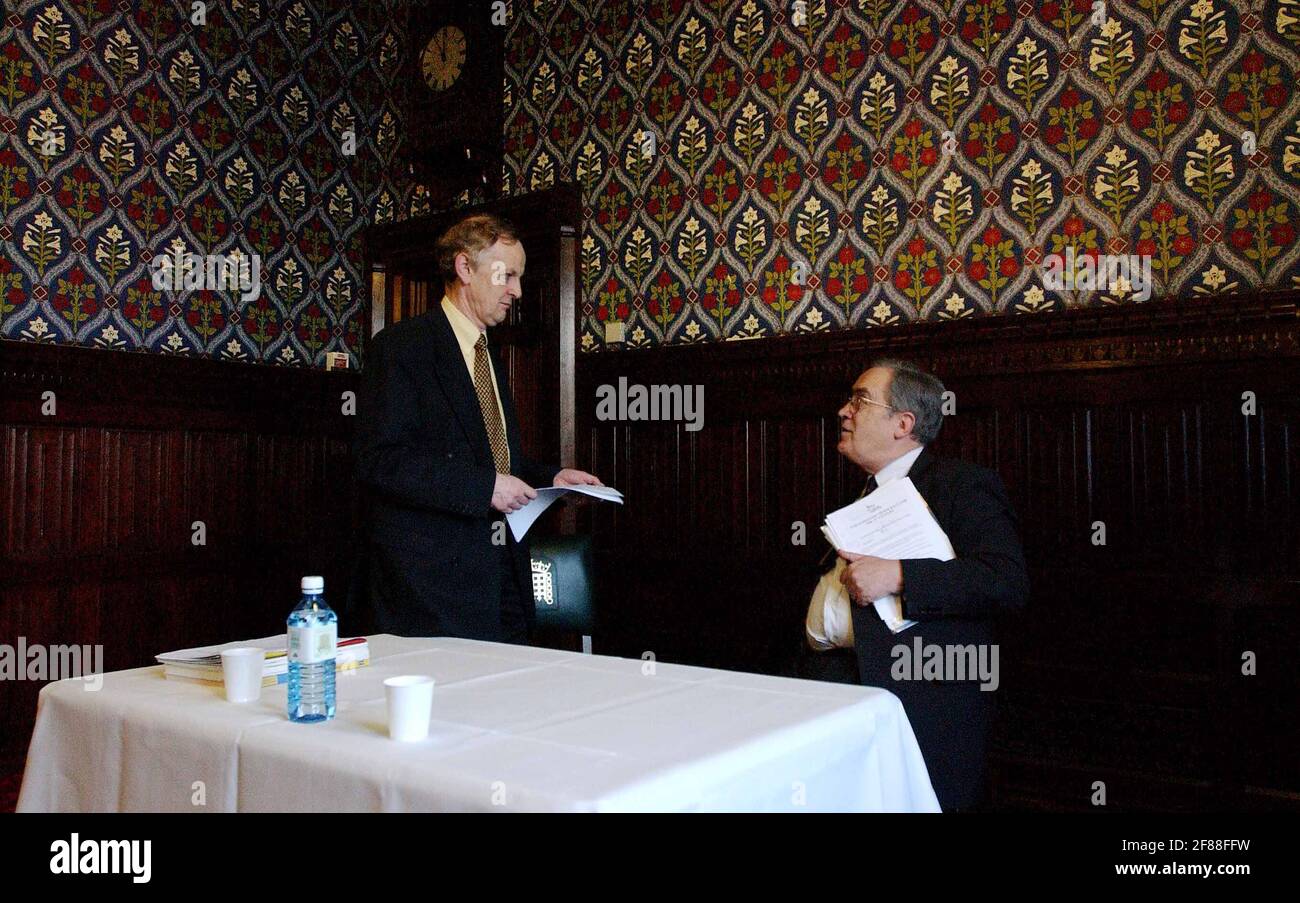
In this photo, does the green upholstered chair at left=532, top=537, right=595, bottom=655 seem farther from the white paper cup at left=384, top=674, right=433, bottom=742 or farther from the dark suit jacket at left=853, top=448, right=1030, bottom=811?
the white paper cup at left=384, top=674, right=433, bottom=742

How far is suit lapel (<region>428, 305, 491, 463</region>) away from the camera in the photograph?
2.45m

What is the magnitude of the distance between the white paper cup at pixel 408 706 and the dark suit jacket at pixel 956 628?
3.45 ft

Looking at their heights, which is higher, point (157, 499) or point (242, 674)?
point (157, 499)

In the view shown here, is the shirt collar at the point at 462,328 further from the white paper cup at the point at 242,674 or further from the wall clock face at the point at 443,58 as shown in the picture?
the wall clock face at the point at 443,58

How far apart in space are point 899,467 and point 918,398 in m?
0.17

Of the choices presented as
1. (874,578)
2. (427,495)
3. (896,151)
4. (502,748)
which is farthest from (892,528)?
(896,151)

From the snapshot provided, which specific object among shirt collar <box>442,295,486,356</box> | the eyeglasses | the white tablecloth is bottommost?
the white tablecloth

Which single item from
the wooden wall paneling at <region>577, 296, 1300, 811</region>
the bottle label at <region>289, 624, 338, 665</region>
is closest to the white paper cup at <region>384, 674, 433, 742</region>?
the bottle label at <region>289, 624, 338, 665</region>

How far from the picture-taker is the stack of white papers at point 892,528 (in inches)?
81.7

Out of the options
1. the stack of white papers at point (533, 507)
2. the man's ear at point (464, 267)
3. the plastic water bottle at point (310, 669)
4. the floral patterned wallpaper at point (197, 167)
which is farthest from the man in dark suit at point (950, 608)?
the floral patterned wallpaper at point (197, 167)

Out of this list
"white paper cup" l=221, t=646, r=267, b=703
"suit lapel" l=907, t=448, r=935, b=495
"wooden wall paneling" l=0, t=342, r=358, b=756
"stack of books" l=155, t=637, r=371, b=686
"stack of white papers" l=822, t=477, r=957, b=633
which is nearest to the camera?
"white paper cup" l=221, t=646, r=267, b=703

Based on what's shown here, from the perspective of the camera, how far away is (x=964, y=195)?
3324 mm

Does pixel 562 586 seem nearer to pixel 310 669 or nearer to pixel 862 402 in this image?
pixel 862 402

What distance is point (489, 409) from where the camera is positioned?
260cm
